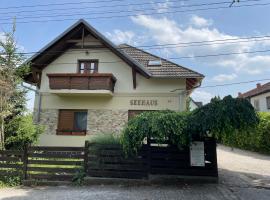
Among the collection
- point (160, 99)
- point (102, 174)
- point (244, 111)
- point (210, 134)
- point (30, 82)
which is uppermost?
point (30, 82)

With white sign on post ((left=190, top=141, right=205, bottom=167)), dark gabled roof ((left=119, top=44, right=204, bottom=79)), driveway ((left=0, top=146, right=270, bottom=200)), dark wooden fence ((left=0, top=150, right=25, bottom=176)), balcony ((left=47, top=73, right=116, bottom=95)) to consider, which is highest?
dark gabled roof ((left=119, top=44, right=204, bottom=79))

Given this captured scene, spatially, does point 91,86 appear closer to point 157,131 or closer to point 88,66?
point 88,66

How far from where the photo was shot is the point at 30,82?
1609 centimetres

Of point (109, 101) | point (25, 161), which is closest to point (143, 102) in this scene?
point (109, 101)

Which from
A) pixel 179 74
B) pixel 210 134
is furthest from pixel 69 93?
pixel 210 134

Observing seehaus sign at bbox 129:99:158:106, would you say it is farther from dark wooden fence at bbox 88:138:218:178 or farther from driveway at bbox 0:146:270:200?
driveway at bbox 0:146:270:200

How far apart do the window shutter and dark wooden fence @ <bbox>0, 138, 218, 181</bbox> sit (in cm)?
584

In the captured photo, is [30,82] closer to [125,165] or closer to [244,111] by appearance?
[125,165]

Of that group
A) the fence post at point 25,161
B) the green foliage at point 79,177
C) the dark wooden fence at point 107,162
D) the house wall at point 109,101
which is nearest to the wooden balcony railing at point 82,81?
the house wall at point 109,101

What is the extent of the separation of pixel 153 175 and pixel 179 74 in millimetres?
6910

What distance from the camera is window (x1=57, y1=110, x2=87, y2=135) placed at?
14836mm

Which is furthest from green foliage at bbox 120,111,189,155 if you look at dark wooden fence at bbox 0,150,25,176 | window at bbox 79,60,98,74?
window at bbox 79,60,98,74

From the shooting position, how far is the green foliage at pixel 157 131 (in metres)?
8.09

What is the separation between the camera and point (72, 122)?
15.0m
